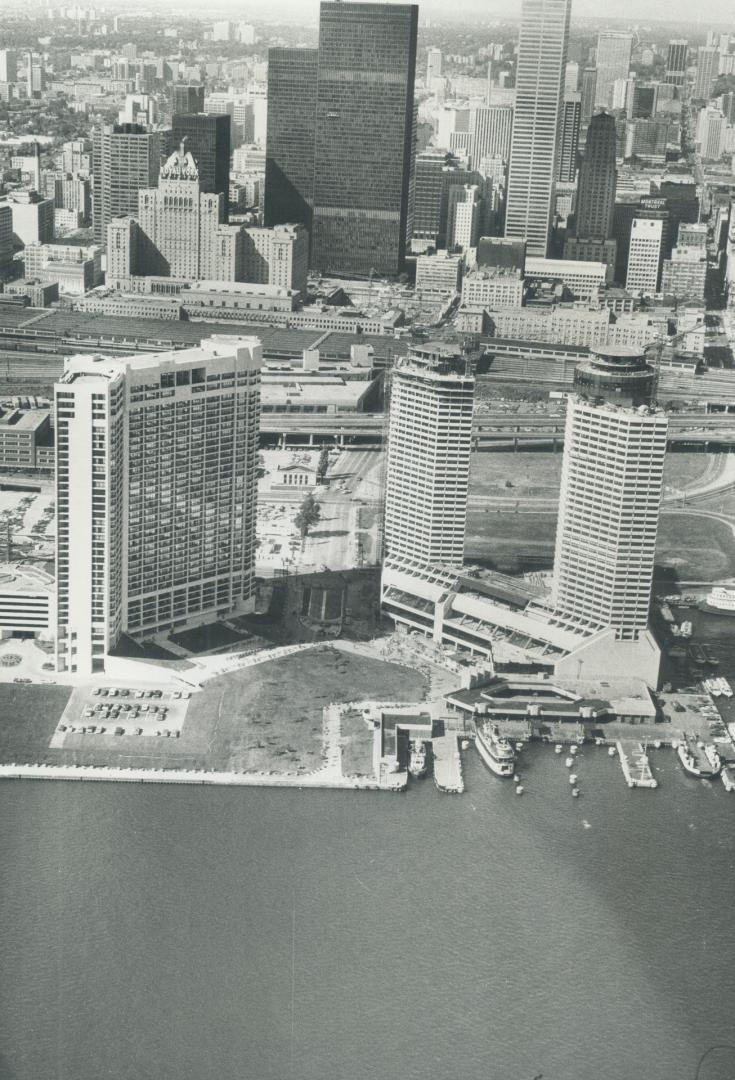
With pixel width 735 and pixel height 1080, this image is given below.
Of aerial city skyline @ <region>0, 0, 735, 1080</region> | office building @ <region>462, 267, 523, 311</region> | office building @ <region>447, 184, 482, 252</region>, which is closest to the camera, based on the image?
aerial city skyline @ <region>0, 0, 735, 1080</region>

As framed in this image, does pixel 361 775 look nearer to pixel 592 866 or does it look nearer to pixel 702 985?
pixel 592 866

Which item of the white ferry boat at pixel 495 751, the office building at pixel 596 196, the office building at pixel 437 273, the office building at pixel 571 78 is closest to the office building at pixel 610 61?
the office building at pixel 571 78

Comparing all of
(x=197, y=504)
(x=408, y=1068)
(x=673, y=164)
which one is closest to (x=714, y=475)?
(x=197, y=504)

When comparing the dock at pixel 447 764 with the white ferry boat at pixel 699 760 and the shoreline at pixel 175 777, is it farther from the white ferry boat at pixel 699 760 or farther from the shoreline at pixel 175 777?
the white ferry boat at pixel 699 760

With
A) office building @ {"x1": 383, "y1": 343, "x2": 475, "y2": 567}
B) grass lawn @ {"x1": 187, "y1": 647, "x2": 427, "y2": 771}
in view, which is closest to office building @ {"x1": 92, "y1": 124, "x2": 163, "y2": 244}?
office building @ {"x1": 383, "y1": 343, "x2": 475, "y2": 567}

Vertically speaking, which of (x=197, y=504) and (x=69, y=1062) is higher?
(x=197, y=504)

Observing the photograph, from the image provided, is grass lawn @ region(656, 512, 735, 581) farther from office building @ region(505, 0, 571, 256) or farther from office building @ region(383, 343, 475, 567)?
office building @ region(505, 0, 571, 256)
